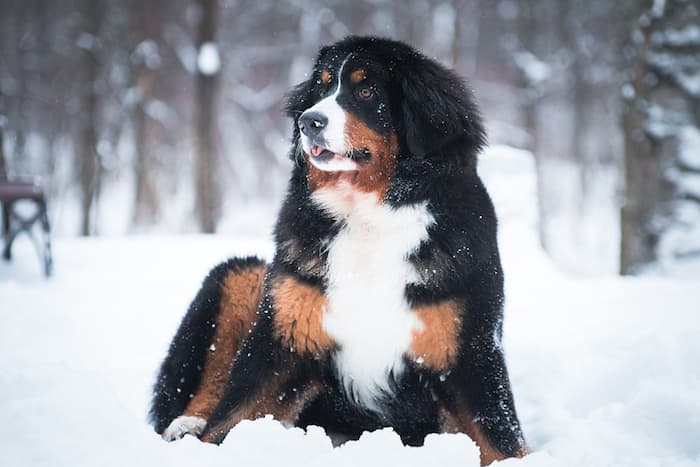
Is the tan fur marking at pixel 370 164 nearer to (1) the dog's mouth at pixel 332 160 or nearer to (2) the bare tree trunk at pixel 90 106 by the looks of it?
(1) the dog's mouth at pixel 332 160

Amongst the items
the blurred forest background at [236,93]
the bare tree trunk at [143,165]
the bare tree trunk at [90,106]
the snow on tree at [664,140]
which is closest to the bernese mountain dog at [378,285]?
the snow on tree at [664,140]

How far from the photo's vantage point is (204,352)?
3.03 m

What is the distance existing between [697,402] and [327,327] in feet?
5.52

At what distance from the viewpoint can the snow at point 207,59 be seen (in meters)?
12.2

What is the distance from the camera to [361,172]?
272cm

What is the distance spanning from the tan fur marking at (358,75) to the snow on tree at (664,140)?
562cm

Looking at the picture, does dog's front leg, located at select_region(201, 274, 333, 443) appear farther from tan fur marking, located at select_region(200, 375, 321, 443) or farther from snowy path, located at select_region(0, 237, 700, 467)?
snowy path, located at select_region(0, 237, 700, 467)

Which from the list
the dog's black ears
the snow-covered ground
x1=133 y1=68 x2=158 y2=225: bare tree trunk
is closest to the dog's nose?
the dog's black ears

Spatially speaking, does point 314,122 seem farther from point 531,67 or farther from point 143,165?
point 143,165

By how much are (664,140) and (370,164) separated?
591cm

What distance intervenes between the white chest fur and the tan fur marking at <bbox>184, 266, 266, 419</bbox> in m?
0.67

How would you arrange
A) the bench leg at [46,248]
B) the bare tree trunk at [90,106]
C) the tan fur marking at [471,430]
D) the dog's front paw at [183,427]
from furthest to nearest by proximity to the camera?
the bare tree trunk at [90,106], the bench leg at [46,248], the dog's front paw at [183,427], the tan fur marking at [471,430]

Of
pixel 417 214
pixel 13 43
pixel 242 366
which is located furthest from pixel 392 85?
pixel 13 43

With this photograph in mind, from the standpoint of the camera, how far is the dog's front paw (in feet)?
8.97
